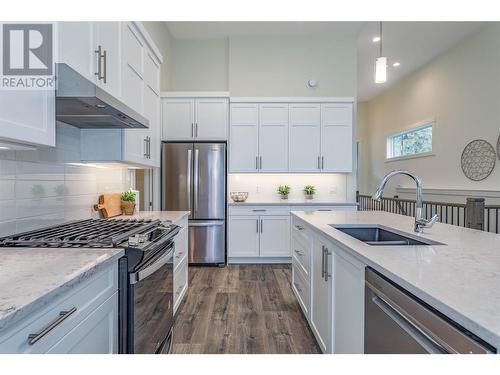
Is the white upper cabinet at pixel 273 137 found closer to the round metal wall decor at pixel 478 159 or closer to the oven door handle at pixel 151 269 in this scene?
the oven door handle at pixel 151 269

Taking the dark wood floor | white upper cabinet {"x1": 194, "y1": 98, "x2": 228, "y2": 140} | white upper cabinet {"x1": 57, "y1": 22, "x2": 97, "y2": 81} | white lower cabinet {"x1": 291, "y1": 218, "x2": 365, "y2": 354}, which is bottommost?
the dark wood floor

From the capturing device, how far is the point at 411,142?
6.78m

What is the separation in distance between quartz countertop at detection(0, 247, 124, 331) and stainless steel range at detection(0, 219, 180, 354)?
70 mm

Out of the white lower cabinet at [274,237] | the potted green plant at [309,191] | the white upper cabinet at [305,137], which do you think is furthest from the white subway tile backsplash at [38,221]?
the potted green plant at [309,191]

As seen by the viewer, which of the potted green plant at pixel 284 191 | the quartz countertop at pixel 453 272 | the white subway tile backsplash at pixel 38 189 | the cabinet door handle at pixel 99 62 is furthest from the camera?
the potted green plant at pixel 284 191

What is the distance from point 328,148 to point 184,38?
10.0 feet

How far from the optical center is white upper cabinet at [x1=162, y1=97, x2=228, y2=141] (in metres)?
4.31

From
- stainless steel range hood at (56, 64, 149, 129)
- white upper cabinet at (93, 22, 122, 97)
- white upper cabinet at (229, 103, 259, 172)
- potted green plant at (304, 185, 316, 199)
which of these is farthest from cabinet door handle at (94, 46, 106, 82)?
potted green plant at (304, 185, 316, 199)

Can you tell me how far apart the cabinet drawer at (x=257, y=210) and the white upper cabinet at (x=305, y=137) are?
679 mm

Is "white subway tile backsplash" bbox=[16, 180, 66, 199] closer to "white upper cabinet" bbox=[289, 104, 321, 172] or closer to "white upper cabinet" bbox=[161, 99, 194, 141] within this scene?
"white upper cabinet" bbox=[161, 99, 194, 141]

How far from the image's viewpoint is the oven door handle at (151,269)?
1.42 metres

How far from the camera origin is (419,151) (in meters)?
6.44

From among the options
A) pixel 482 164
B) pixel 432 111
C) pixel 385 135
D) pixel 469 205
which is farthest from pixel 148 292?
pixel 385 135

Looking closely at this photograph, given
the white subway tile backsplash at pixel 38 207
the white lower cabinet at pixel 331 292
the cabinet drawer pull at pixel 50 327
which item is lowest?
the white lower cabinet at pixel 331 292
